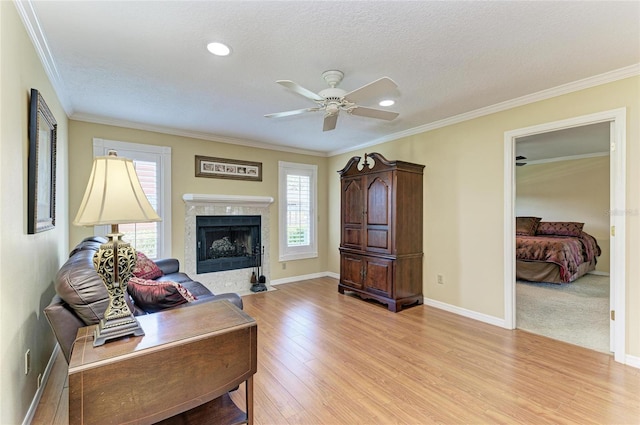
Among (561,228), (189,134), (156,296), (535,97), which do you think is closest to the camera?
(156,296)

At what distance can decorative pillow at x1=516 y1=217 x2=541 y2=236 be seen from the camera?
636cm

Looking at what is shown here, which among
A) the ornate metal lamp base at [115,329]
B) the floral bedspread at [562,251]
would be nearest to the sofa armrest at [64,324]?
the ornate metal lamp base at [115,329]

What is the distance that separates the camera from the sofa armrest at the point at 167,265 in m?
3.76

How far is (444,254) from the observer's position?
3955 mm

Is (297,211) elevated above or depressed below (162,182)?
below

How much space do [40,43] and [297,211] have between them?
4073 millimetres

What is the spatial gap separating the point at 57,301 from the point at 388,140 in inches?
172

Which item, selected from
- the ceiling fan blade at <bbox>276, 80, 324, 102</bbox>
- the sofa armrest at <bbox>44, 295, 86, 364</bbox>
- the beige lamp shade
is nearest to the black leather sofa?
the sofa armrest at <bbox>44, 295, 86, 364</bbox>

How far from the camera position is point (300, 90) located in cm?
228

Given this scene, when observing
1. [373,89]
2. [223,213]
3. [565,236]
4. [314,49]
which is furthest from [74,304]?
[565,236]

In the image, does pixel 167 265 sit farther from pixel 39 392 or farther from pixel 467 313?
pixel 467 313

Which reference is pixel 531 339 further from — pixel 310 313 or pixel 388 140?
pixel 388 140

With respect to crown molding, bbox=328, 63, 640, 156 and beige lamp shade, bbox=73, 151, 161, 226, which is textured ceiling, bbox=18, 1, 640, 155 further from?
beige lamp shade, bbox=73, 151, 161, 226

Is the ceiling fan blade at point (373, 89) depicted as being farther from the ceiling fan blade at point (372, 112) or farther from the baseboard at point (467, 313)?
the baseboard at point (467, 313)
